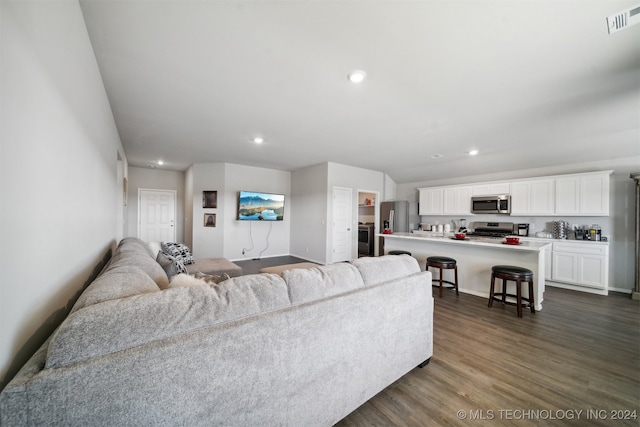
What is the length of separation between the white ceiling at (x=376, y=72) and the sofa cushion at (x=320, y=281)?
1.64 metres

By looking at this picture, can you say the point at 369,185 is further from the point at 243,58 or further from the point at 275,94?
the point at 243,58

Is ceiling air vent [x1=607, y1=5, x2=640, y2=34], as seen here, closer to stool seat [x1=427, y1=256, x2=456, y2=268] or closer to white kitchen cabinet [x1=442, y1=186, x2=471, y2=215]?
stool seat [x1=427, y1=256, x2=456, y2=268]

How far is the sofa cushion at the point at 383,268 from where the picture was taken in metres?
1.61

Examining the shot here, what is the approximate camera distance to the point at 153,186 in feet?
22.2

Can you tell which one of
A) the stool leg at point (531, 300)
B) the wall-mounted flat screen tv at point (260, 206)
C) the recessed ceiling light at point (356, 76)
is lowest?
the stool leg at point (531, 300)

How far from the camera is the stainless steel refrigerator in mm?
6352

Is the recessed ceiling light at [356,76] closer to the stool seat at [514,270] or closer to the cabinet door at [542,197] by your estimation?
the stool seat at [514,270]

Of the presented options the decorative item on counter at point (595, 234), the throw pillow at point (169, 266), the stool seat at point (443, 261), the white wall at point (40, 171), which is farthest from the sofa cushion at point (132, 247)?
the decorative item on counter at point (595, 234)

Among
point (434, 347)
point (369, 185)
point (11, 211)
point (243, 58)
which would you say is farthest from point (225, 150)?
point (434, 347)

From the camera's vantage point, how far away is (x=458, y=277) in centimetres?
389

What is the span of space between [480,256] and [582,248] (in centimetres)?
204

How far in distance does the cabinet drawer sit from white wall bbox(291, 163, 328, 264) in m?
4.43

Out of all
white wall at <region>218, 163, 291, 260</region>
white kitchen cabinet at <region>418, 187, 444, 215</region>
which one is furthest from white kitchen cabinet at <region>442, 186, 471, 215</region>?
white wall at <region>218, 163, 291, 260</region>

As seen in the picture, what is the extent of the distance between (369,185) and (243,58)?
5.04m
